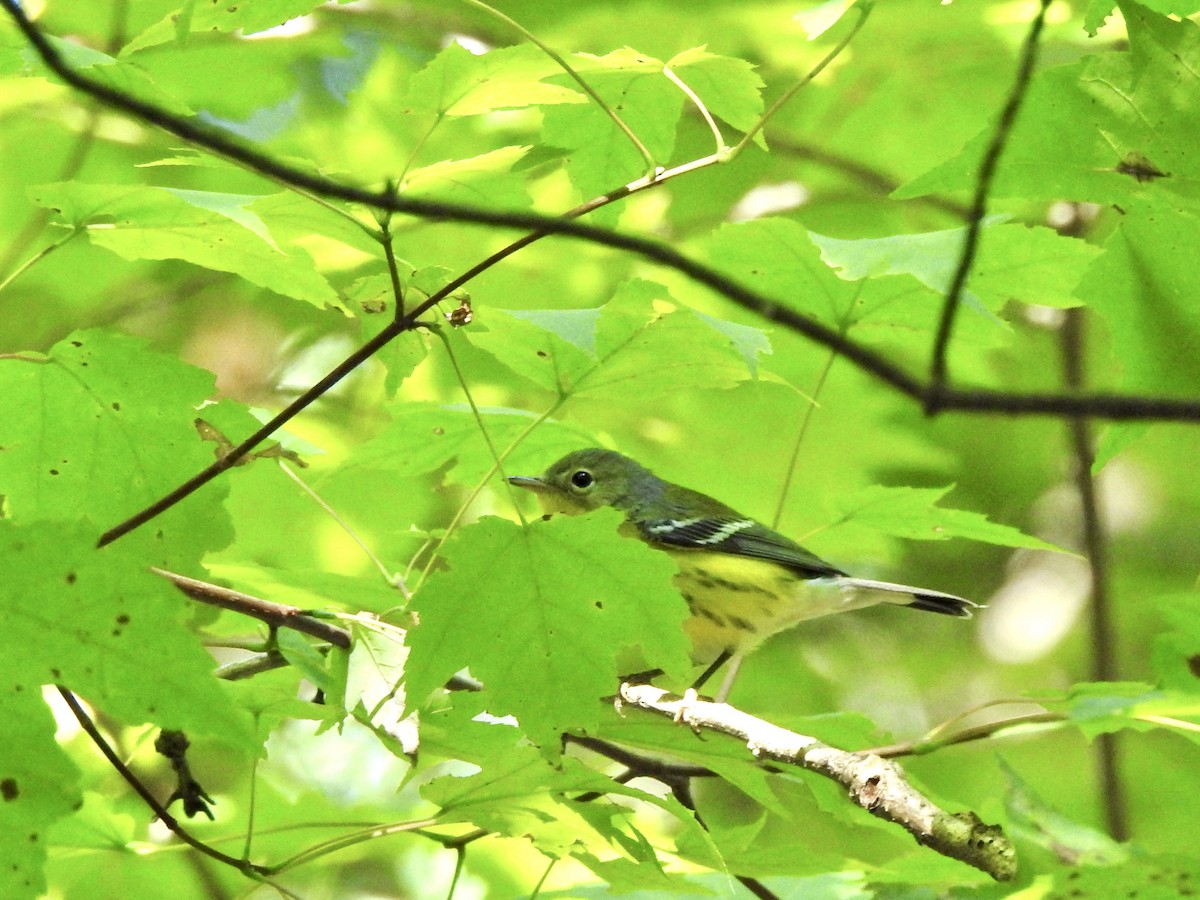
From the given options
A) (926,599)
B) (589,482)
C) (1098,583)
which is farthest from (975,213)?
(589,482)

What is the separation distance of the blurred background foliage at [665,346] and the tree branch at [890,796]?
76mm

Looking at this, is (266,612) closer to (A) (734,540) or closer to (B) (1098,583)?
(A) (734,540)

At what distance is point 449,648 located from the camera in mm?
1687

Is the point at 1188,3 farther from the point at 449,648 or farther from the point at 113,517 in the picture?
the point at 113,517

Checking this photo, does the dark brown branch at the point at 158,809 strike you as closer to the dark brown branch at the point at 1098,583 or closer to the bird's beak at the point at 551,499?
the bird's beak at the point at 551,499

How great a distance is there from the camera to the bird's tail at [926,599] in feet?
11.0

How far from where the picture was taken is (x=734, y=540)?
3859 millimetres

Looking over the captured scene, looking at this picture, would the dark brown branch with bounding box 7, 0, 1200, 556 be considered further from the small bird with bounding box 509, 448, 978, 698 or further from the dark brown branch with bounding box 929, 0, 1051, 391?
the small bird with bounding box 509, 448, 978, 698

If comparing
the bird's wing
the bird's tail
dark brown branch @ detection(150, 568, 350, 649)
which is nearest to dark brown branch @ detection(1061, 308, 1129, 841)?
the bird's tail

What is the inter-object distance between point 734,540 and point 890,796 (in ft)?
7.23

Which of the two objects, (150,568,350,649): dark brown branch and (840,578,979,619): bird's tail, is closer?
(150,568,350,649): dark brown branch

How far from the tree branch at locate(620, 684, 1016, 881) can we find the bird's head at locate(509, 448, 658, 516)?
227cm

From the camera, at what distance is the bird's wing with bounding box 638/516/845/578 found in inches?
148

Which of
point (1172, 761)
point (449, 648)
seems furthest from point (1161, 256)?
point (1172, 761)
